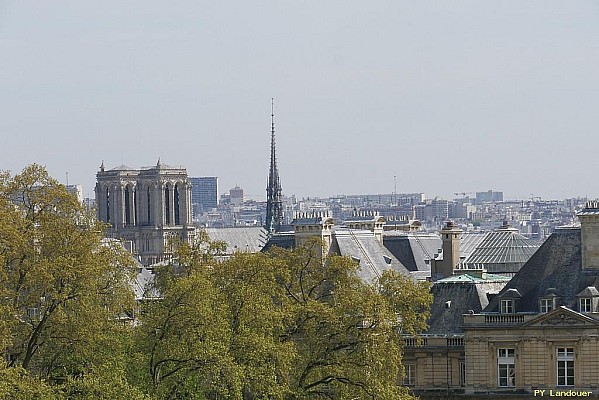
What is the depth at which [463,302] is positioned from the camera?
8581cm

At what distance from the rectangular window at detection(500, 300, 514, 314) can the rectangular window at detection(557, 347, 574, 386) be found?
2264 mm

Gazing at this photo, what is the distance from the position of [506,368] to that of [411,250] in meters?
31.9

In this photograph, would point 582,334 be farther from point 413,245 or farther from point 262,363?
point 413,245

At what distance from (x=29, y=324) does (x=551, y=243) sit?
22102 mm

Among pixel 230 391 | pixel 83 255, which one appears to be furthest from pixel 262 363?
pixel 83 255

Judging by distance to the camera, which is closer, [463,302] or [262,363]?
[262,363]

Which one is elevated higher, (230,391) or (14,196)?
(14,196)

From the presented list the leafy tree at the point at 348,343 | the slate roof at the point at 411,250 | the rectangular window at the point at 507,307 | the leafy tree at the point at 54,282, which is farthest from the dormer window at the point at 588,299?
the slate roof at the point at 411,250

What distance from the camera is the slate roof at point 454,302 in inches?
3369

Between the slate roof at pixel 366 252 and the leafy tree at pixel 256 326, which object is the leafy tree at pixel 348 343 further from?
the slate roof at pixel 366 252

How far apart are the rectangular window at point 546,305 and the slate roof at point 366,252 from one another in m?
12.4

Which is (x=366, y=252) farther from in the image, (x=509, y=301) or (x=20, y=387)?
(x=20, y=387)

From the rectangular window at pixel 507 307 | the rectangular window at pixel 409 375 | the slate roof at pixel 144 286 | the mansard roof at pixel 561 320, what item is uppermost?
the slate roof at pixel 144 286

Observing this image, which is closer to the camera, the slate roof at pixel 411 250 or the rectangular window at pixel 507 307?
the rectangular window at pixel 507 307
